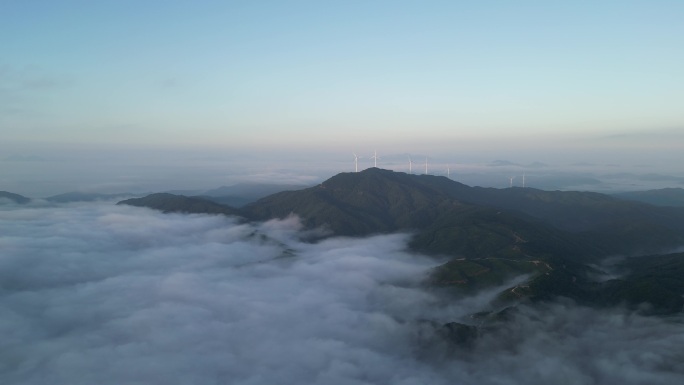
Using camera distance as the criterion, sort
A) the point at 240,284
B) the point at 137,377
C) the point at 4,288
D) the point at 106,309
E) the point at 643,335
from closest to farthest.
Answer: the point at 137,377
the point at 643,335
the point at 106,309
the point at 4,288
the point at 240,284

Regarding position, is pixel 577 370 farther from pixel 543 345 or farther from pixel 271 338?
pixel 271 338

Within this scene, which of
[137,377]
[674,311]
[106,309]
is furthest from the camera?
[106,309]

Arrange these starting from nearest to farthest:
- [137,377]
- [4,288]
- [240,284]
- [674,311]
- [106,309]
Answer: [137,377]
[674,311]
[106,309]
[4,288]
[240,284]

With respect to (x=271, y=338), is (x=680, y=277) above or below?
above

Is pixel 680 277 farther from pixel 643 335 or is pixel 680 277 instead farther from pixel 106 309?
pixel 106 309

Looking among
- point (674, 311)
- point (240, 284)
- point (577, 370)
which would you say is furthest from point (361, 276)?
point (674, 311)

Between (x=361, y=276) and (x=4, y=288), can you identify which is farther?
(x=361, y=276)

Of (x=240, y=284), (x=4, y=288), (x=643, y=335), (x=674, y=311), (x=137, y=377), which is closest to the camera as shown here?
(x=137, y=377)

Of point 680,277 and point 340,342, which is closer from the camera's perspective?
point 340,342

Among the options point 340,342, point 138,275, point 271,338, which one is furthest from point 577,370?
point 138,275
